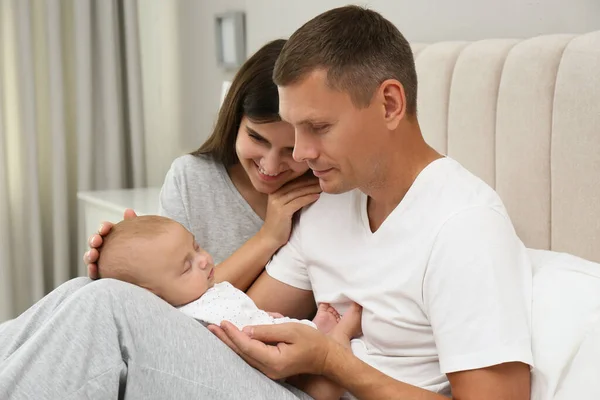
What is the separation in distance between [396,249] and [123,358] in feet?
1.70

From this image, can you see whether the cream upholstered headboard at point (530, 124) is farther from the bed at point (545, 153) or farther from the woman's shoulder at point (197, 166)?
the woman's shoulder at point (197, 166)

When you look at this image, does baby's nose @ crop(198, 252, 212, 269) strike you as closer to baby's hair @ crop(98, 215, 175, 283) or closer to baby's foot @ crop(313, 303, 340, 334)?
baby's hair @ crop(98, 215, 175, 283)

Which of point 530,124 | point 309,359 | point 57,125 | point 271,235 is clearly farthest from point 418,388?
point 57,125

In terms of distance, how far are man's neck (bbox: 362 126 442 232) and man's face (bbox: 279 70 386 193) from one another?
30mm

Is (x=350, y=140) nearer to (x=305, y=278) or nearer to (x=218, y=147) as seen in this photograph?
(x=305, y=278)

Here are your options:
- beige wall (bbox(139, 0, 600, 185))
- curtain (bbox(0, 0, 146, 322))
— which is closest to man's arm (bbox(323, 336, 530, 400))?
beige wall (bbox(139, 0, 600, 185))

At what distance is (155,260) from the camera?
1497 mm

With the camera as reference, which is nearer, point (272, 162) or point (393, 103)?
point (393, 103)

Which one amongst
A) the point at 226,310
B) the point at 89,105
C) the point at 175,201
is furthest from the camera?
the point at 89,105

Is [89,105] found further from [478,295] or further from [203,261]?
[478,295]

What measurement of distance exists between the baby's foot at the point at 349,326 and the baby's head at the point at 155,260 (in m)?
0.28

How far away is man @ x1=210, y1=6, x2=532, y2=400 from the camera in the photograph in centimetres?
127

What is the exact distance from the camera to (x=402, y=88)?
1.42 metres

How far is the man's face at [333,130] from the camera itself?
1396 millimetres
